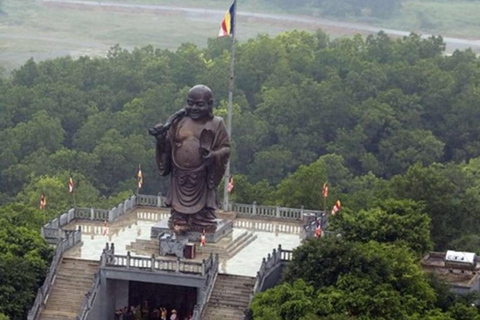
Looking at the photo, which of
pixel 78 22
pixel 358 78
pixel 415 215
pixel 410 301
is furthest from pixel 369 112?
pixel 78 22

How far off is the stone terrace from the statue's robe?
180 cm

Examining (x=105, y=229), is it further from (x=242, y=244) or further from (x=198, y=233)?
(x=242, y=244)

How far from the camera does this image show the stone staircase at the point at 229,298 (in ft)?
206

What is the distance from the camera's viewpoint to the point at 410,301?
61781 millimetres

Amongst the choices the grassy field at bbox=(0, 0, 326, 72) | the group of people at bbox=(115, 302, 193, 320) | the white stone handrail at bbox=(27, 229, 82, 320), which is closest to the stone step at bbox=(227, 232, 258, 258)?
the group of people at bbox=(115, 302, 193, 320)

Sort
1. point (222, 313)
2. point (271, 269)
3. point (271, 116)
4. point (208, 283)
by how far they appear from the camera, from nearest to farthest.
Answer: point (222, 313) → point (208, 283) → point (271, 269) → point (271, 116)

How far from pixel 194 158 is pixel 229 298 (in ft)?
21.6

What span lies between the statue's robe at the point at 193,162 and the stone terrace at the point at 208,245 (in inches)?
71.0

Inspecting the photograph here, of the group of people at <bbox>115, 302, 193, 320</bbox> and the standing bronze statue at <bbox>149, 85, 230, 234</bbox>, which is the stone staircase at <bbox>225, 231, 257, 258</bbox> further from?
the group of people at <bbox>115, 302, 193, 320</bbox>

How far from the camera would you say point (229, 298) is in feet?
208

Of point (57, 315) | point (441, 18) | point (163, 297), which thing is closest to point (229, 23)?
point (163, 297)

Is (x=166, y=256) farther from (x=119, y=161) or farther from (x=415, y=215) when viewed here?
(x=119, y=161)

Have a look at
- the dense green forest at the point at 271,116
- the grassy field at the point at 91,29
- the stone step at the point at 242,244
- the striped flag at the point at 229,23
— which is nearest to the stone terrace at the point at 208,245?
the stone step at the point at 242,244

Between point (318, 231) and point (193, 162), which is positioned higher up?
point (193, 162)
